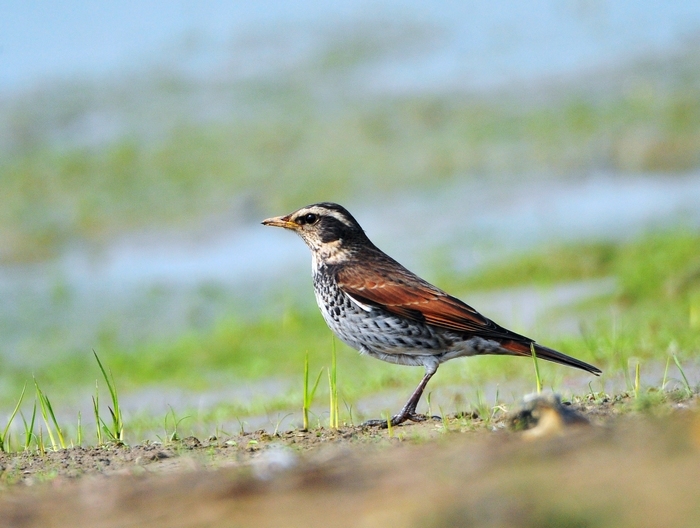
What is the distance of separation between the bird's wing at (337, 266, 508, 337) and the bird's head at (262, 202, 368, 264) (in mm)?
378

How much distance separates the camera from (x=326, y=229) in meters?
7.82

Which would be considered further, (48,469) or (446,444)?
(48,469)

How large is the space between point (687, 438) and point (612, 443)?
9.7 inches

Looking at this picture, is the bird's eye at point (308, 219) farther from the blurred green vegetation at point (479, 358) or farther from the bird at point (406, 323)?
the blurred green vegetation at point (479, 358)

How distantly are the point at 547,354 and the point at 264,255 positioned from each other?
9.94 metres

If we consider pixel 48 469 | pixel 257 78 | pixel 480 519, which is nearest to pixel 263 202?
pixel 257 78

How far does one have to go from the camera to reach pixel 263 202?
17.9m

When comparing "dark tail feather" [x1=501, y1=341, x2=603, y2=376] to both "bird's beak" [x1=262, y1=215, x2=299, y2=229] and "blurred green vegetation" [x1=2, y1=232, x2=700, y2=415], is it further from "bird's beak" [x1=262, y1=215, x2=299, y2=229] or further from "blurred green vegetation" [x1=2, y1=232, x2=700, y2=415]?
"bird's beak" [x1=262, y1=215, x2=299, y2=229]

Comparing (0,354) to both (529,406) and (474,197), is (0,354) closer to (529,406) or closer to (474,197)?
(474,197)

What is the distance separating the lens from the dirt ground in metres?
3.20

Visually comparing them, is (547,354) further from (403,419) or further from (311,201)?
(311,201)

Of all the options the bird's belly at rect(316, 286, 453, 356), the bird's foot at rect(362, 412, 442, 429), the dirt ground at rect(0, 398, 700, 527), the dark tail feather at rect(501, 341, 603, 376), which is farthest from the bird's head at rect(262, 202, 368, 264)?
the dirt ground at rect(0, 398, 700, 527)

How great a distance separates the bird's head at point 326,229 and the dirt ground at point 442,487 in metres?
3.00

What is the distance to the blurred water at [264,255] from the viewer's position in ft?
47.3
